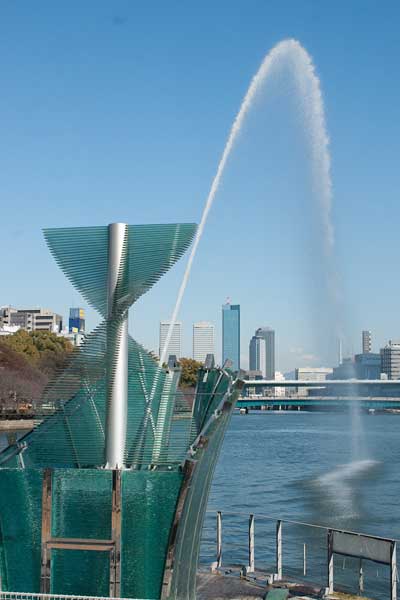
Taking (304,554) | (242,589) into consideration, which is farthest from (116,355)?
(304,554)

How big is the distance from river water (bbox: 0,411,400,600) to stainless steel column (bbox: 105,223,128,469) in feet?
26.2

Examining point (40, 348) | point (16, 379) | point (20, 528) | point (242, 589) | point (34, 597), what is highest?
point (40, 348)

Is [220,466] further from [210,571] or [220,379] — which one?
[220,379]

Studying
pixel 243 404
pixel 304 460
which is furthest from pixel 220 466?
pixel 243 404

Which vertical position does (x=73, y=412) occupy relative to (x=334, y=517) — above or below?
above

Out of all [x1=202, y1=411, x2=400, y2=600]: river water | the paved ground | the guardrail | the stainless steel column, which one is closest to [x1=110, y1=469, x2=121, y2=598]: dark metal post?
the stainless steel column

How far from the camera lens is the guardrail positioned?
14.7 meters

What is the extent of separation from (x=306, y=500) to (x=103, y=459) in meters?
25.1

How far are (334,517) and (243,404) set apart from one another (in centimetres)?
11434

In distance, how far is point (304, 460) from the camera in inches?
2219

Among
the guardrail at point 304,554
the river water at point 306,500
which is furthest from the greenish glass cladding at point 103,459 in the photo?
the river water at point 306,500

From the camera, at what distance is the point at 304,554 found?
18.8m

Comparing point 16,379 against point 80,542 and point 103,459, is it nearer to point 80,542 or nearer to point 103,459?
point 103,459

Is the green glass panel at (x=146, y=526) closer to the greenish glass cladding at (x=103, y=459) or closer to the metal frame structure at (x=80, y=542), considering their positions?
the greenish glass cladding at (x=103, y=459)
